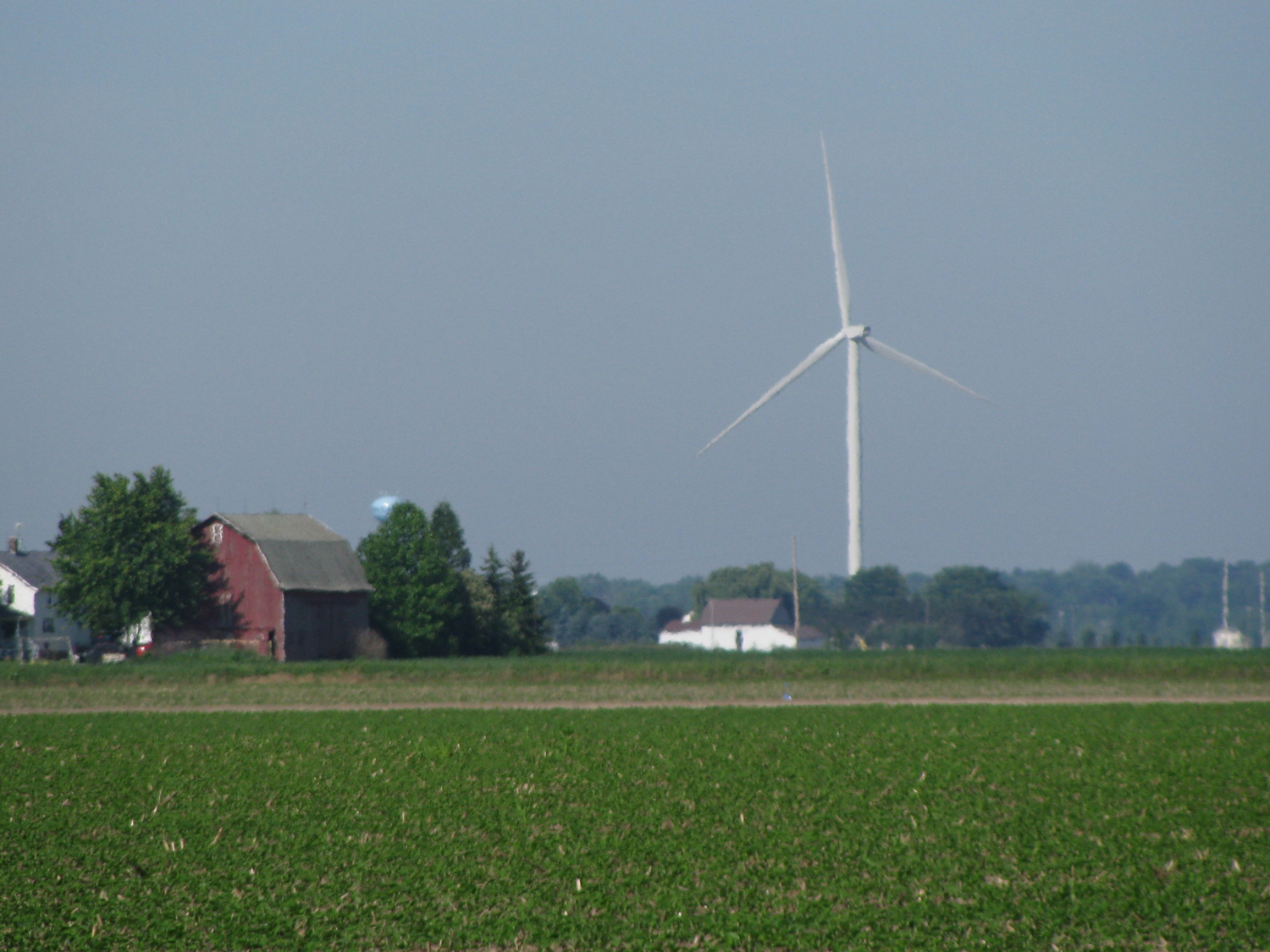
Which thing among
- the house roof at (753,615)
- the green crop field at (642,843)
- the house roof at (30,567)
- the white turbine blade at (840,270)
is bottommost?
the house roof at (753,615)

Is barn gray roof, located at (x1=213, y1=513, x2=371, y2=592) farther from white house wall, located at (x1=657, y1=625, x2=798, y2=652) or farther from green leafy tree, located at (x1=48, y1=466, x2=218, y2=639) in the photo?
white house wall, located at (x1=657, y1=625, x2=798, y2=652)

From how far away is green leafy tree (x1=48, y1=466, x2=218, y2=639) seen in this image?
236 ft

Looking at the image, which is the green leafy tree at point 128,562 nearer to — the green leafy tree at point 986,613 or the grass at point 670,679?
the grass at point 670,679

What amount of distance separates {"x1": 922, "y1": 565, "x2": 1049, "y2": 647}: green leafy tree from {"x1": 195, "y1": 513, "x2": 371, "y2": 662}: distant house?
76.9 m

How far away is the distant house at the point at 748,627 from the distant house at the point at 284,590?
249ft

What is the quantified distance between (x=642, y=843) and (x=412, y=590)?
6345 centimetres

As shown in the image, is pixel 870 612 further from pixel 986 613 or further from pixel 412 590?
pixel 412 590

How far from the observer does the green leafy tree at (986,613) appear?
138000 mm

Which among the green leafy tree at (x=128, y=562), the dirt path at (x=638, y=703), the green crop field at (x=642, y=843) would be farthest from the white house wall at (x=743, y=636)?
the green crop field at (x=642, y=843)

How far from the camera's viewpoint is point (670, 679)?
59.5 m

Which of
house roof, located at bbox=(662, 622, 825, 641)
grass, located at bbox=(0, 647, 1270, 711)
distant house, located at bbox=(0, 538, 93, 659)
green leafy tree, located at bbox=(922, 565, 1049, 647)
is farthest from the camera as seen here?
house roof, located at bbox=(662, 622, 825, 641)

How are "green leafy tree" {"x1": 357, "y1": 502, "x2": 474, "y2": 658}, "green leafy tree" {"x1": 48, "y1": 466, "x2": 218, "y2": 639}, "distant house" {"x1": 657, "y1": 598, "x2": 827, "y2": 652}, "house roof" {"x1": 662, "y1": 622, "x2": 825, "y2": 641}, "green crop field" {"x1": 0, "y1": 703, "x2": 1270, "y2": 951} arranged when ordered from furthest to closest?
"distant house" {"x1": 657, "y1": 598, "x2": 827, "y2": 652} < "house roof" {"x1": 662, "y1": 622, "x2": 825, "y2": 641} < "green leafy tree" {"x1": 357, "y1": 502, "x2": 474, "y2": 658} < "green leafy tree" {"x1": 48, "y1": 466, "x2": 218, "y2": 639} < "green crop field" {"x1": 0, "y1": 703, "x2": 1270, "y2": 951}

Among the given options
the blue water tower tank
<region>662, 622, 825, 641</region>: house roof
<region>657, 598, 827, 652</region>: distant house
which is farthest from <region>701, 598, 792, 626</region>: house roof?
the blue water tower tank

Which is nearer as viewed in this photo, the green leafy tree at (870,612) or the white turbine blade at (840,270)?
the white turbine blade at (840,270)
